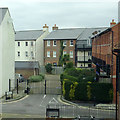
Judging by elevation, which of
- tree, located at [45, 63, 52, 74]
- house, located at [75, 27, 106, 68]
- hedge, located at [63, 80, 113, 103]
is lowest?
hedge, located at [63, 80, 113, 103]

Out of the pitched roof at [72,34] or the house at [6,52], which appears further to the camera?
the pitched roof at [72,34]

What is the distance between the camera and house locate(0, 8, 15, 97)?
20703mm

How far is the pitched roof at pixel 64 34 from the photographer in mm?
42406

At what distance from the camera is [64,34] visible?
44.0 meters

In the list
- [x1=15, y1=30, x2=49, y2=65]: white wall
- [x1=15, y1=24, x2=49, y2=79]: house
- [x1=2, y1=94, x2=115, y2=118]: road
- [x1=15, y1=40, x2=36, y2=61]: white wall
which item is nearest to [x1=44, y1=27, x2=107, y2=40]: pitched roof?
[x1=15, y1=30, x2=49, y2=65]: white wall

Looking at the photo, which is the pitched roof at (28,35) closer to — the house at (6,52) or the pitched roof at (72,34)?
the pitched roof at (72,34)

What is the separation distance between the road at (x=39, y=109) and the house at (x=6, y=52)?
3.25m

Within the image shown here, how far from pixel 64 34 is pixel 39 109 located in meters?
29.4

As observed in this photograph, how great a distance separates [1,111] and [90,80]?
954 cm

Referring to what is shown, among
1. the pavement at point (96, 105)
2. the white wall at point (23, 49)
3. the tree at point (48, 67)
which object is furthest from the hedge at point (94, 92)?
the white wall at point (23, 49)

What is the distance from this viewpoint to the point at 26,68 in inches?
1446

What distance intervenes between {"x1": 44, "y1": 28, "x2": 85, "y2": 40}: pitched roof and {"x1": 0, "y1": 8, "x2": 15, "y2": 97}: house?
19.2m

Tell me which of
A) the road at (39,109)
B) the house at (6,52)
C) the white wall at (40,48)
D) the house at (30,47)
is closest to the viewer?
the road at (39,109)

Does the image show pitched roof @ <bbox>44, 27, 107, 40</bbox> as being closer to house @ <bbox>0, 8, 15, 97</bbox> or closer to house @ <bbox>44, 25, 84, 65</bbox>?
house @ <bbox>44, 25, 84, 65</bbox>
